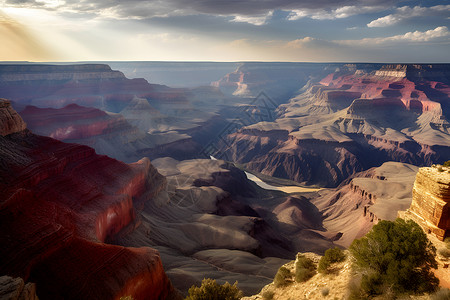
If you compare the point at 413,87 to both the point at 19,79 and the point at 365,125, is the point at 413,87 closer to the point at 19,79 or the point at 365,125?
the point at 365,125

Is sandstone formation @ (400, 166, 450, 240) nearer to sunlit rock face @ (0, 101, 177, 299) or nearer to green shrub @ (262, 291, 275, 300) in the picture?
green shrub @ (262, 291, 275, 300)

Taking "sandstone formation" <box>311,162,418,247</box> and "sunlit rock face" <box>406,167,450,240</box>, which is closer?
"sunlit rock face" <box>406,167,450,240</box>

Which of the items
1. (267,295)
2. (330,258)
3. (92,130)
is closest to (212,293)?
(267,295)

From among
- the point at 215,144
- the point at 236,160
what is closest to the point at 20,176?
the point at 236,160

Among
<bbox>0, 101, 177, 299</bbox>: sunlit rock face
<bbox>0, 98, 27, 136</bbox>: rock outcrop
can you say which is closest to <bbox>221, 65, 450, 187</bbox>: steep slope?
<bbox>0, 101, 177, 299</bbox>: sunlit rock face

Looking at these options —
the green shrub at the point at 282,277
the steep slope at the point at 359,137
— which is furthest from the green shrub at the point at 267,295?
the steep slope at the point at 359,137

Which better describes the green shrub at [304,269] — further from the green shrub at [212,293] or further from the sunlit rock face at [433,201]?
the sunlit rock face at [433,201]

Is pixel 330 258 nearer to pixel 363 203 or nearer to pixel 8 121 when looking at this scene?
pixel 8 121
